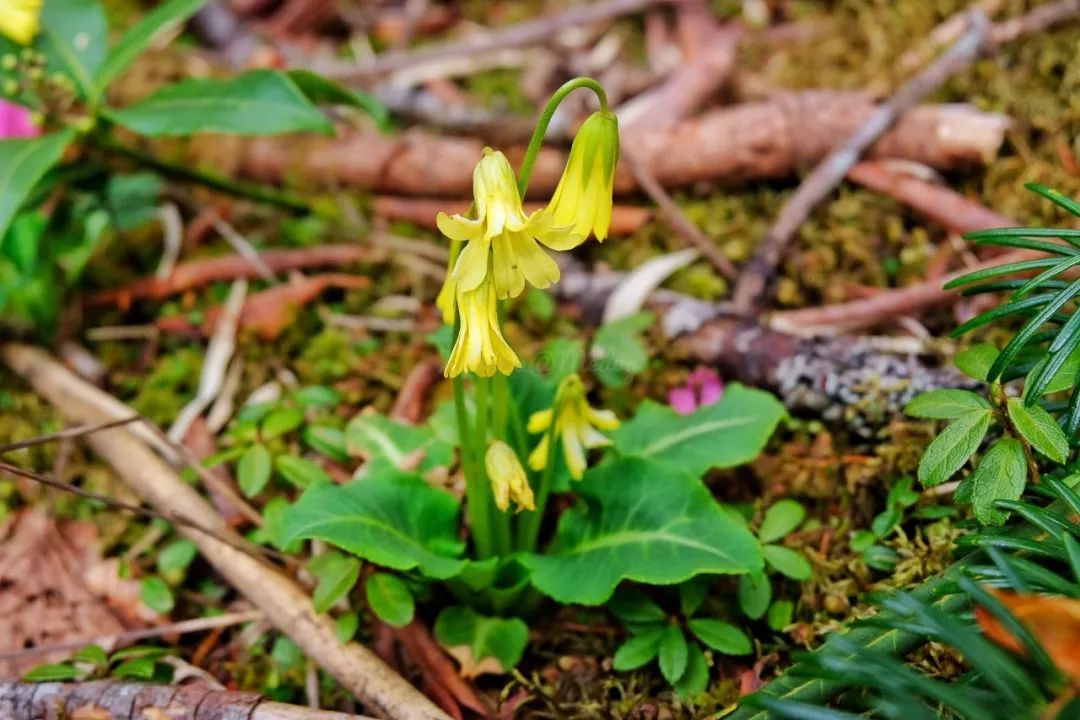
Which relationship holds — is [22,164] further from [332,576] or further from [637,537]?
[637,537]

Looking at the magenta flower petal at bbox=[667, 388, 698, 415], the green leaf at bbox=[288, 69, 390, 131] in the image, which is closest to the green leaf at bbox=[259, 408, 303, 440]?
the green leaf at bbox=[288, 69, 390, 131]

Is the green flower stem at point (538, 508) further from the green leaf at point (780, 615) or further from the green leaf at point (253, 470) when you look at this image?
the green leaf at point (253, 470)

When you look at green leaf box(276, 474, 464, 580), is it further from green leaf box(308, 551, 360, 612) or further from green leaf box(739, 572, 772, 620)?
green leaf box(739, 572, 772, 620)

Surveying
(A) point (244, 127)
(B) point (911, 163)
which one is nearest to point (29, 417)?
(A) point (244, 127)

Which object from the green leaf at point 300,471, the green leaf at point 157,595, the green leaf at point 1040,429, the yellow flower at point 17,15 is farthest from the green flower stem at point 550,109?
the yellow flower at point 17,15

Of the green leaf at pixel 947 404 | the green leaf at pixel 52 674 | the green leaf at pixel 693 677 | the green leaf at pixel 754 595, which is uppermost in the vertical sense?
the green leaf at pixel 947 404
